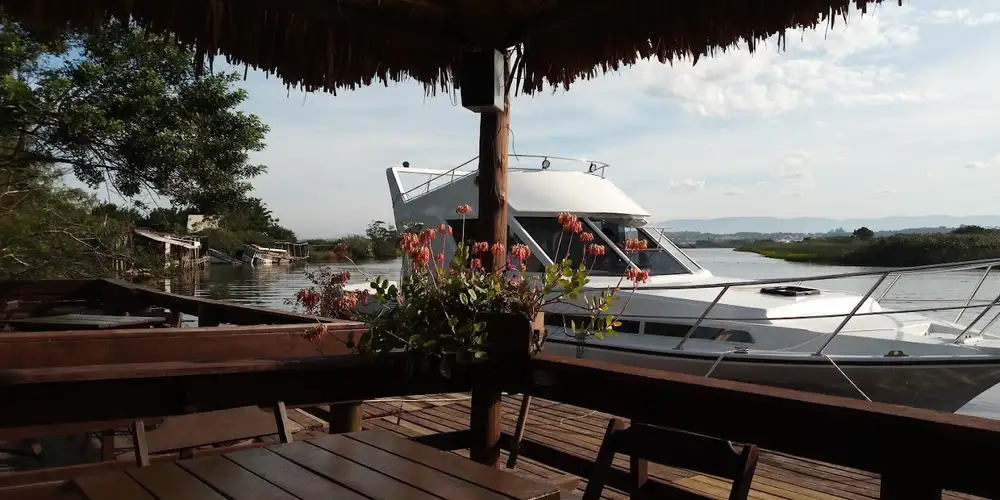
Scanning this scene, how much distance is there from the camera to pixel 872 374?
629 centimetres

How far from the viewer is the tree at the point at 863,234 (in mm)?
18827

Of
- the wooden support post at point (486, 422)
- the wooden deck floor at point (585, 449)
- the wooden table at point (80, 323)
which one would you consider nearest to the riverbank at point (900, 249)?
the wooden deck floor at point (585, 449)

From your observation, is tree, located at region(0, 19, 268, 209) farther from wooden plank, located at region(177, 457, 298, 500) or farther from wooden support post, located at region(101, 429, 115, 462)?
wooden plank, located at region(177, 457, 298, 500)

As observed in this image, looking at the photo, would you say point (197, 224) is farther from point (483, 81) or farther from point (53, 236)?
point (483, 81)

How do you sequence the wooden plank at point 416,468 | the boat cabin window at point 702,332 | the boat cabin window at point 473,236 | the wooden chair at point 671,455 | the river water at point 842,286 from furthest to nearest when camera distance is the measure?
the boat cabin window at point 473,236
the river water at point 842,286
the boat cabin window at point 702,332
the wooden chair at point 671,455
the wooden plank at point 416,468

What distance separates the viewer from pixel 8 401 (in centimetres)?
197

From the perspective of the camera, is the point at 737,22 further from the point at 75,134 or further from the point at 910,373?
the point at 75,134

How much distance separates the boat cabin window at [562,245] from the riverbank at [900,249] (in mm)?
4124

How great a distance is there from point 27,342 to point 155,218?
12424 millimetres

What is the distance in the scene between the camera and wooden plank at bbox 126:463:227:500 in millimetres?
1622

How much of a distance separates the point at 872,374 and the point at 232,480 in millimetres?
5932

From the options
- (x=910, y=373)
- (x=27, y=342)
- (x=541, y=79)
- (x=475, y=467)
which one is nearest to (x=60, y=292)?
(x=27, y=342)

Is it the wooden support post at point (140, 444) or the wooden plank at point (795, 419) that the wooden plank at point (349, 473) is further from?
the wooden plank at point (795, 419)

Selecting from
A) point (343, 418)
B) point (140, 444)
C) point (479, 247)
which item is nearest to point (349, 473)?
point (140, 444)
